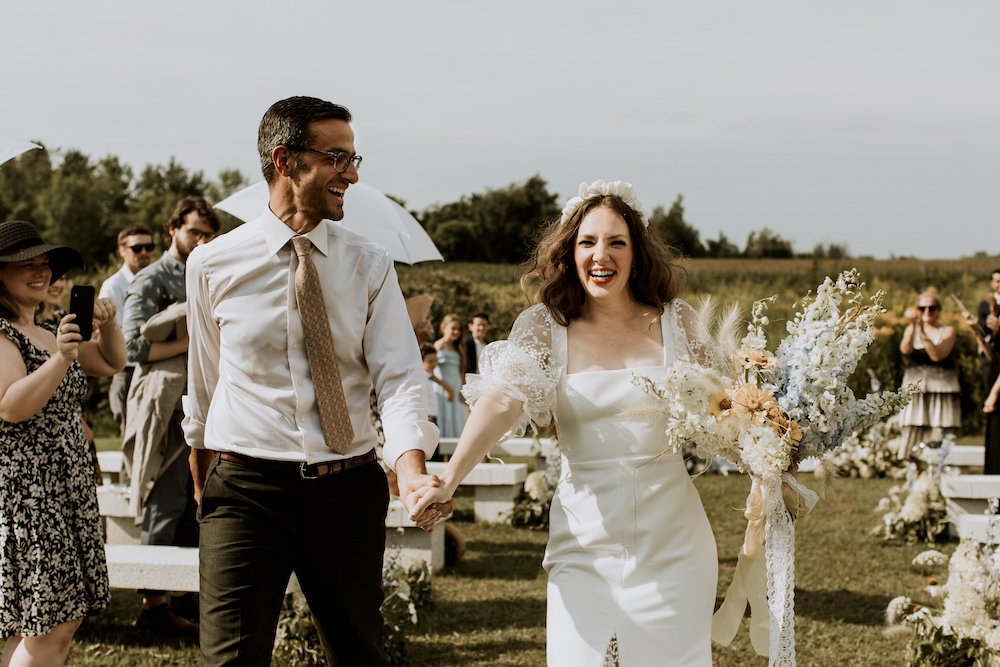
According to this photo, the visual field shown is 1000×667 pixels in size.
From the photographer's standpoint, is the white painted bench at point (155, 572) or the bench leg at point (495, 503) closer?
the white painted bench at point (155, 572)

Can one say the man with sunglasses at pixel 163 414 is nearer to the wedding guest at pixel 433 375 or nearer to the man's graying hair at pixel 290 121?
the man's graying hair at pixel 290 121

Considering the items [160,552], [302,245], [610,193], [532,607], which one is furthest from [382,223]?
[302,245]

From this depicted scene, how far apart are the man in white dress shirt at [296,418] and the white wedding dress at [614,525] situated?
1.80ft

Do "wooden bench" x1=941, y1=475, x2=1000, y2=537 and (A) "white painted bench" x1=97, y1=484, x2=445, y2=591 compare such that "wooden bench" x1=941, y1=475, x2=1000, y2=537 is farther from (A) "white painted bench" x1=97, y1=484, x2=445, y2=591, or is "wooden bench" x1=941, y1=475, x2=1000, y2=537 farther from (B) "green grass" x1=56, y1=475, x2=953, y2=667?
(A) "white painted bench" x1=97, y1=484, x2=445, y2=591

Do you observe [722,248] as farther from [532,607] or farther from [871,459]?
[532,607]

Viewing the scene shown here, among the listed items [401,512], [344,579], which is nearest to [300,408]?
[344,579]

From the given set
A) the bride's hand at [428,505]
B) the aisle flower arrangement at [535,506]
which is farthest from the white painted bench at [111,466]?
the bride's hand at [428,505]

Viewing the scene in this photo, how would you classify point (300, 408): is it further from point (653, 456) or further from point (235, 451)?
point (653, 456)

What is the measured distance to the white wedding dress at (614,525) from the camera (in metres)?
3.73

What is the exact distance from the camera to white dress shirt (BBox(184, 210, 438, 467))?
136 inches

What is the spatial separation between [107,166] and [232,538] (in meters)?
73.9

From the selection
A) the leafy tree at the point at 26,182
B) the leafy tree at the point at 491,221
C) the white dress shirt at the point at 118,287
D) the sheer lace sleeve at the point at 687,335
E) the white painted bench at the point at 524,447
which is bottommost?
the white painted bench at the point at 524,447

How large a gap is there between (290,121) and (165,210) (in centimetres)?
5414

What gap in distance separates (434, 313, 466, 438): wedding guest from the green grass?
2140 millimetres
